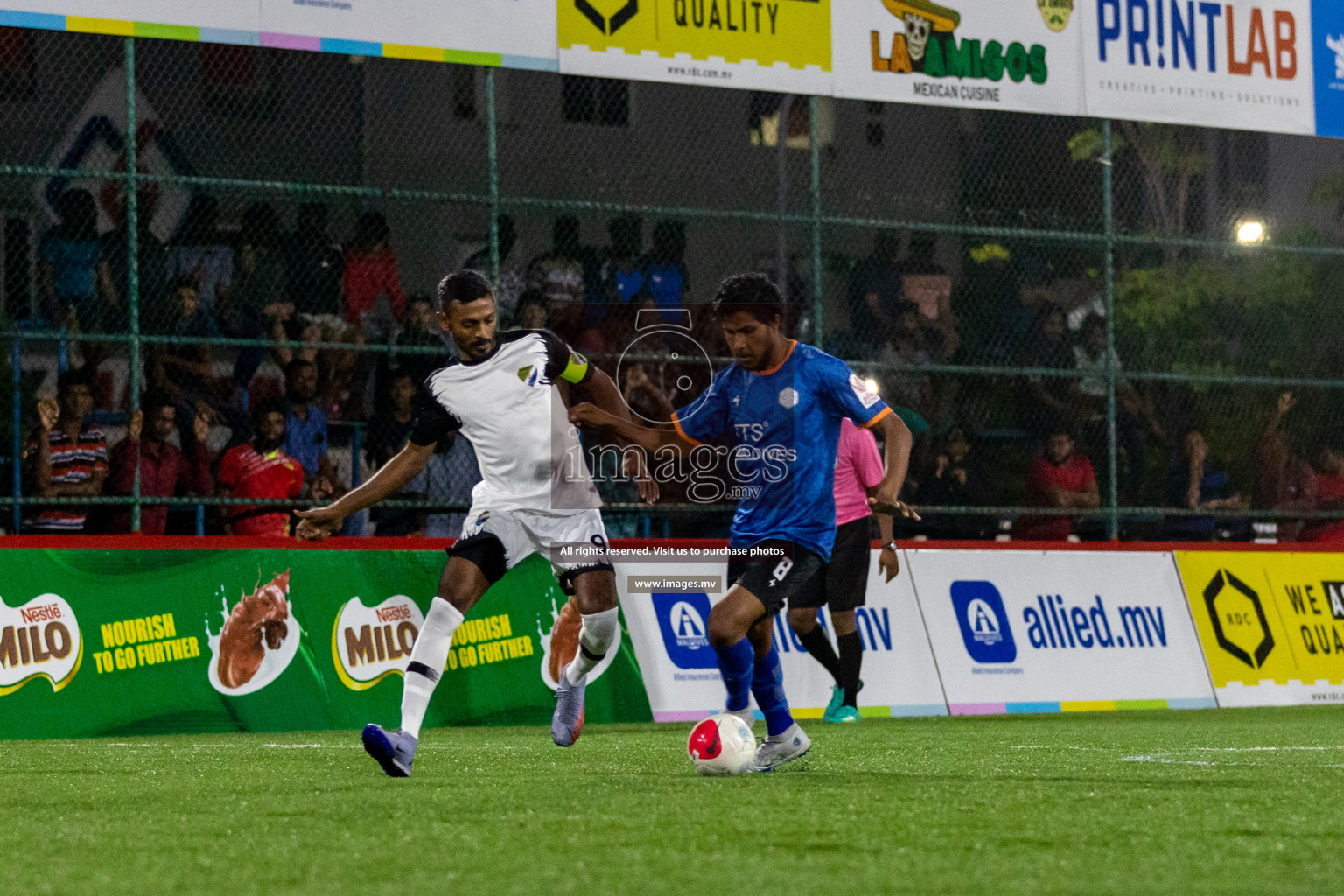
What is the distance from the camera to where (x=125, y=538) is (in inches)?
456

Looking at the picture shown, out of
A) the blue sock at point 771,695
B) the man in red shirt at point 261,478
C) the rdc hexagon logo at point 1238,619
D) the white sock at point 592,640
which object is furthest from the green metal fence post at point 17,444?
the rdc hexagon logo at point 1238,619

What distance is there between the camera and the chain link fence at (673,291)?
13.3m

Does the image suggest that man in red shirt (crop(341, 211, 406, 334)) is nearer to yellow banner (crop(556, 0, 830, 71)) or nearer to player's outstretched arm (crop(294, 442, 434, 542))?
yellow banner (crop(556, 0, 830, 71))

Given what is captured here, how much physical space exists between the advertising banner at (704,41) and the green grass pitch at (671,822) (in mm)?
5869

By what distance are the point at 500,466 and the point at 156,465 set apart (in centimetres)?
514

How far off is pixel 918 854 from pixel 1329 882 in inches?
39.7

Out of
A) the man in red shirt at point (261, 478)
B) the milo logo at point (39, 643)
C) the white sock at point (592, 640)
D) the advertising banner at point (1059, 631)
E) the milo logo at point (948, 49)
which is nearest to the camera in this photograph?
the white sock at point (592, 640)

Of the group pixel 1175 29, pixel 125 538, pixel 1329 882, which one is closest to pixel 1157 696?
pixel 1175 29

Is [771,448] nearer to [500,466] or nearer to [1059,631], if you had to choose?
[500,466]

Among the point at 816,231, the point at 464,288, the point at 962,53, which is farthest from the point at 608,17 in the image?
the point at 464,288

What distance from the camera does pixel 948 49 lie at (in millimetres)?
14656

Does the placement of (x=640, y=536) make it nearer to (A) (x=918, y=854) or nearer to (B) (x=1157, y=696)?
(B) (x=1157, y=696)

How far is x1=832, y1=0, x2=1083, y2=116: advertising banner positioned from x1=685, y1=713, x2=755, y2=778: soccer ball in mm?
7875

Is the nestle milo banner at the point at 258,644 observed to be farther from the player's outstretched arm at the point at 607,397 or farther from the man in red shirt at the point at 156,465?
the player's outstretched arm at the point at 607,397
